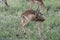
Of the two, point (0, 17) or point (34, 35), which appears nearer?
point (34, 35)

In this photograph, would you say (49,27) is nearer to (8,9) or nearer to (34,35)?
(34,35)

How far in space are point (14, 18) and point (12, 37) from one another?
54.8 inches

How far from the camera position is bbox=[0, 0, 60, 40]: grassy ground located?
742 cm

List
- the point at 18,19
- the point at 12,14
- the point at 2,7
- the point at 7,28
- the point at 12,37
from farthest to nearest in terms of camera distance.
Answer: the point at 2,7 < the point at 12,14 < the point at 18,19 < the point at 7,28 < the point at 12,37

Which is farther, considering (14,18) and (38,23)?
(14,18)

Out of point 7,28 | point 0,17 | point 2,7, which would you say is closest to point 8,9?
point 2,7

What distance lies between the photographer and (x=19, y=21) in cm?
840

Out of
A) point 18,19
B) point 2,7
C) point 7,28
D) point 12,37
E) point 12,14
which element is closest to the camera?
point 12,37

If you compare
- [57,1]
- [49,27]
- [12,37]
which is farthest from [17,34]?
[57,1]

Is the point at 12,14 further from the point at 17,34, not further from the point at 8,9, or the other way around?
the point at 17,34

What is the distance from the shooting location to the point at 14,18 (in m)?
8.68

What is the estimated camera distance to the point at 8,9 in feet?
32.1

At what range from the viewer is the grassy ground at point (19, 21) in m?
→ 7.42

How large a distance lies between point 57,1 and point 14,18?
272 centimetres
